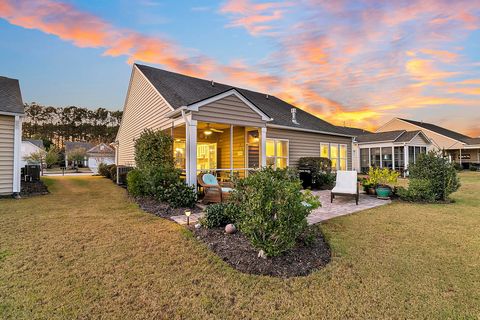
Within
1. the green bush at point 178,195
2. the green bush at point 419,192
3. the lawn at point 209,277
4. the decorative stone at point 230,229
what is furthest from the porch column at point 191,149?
the green bush at point 419,192

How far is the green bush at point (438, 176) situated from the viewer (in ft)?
26.9

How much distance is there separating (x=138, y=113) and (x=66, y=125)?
47.5 metres

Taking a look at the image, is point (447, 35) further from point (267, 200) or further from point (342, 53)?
point (267, 200)

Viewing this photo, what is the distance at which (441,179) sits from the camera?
8.34 m

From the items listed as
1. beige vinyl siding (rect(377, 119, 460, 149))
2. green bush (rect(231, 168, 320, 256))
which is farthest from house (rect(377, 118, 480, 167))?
green bush (rect(231, 168, 320, 256))

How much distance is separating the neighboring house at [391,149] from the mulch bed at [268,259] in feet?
61.4

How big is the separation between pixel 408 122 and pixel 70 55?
109ft

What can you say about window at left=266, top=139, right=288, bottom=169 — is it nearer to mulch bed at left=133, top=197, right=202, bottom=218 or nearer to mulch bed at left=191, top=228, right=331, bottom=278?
mulch bed at left=133, top=197, right=202, bottom=218

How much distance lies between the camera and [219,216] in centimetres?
491

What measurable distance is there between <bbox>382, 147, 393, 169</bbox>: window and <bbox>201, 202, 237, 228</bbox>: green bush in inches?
780

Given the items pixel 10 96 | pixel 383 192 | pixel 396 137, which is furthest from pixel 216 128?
pixel 396 137

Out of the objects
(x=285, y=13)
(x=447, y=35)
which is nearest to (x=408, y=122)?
(x=447, y=35)

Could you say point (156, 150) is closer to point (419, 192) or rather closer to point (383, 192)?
point (383, 192)

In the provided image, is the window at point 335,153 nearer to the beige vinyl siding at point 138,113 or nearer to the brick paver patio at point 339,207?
the brick paver patio at point 339,207
